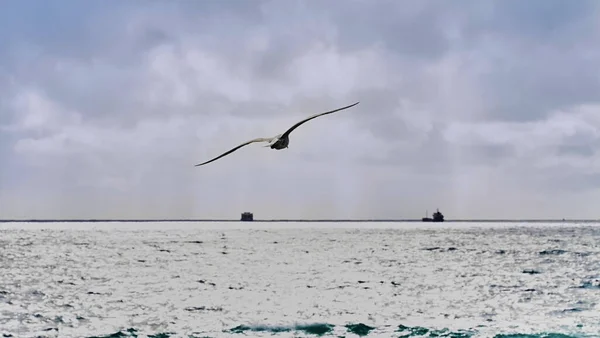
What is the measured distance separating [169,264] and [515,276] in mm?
33370

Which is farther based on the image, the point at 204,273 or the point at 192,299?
the point at 204,273

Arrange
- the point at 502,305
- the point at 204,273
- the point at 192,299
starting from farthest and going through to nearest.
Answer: the point at 204,273 → the point at 192,299 → the point at 502,305

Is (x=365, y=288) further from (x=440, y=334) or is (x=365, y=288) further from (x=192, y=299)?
(x=440, y=334)

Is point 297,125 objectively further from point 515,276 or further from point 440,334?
point 515,276

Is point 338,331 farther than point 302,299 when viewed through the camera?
No

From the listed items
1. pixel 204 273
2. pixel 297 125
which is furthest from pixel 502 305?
pixel 204 273

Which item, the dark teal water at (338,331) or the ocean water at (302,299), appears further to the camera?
the ocean water at (302,299)

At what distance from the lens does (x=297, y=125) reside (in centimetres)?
2286

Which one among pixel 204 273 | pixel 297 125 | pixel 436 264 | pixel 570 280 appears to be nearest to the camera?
pixel 297 125

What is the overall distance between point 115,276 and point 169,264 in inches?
473

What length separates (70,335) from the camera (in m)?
32.5

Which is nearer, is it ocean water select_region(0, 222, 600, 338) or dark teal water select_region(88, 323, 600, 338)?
A: dark teal water select_region(88, 323, 600, 338)

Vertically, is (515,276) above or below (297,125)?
below

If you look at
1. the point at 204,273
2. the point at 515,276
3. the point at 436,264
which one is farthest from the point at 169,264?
the point at 515,276
